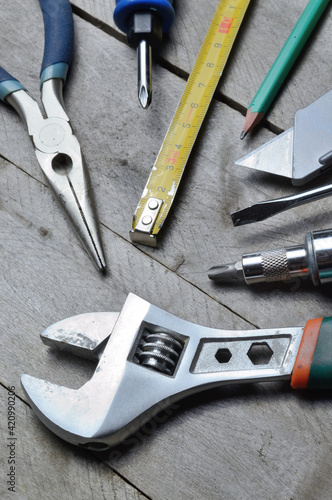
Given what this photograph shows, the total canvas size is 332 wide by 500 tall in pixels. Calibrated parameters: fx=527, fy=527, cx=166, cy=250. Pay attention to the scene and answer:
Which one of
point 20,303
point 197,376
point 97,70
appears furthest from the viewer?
point 97,70

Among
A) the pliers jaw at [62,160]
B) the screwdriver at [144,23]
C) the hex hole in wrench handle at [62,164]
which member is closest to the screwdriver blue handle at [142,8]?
the screwdriver at [144,23]

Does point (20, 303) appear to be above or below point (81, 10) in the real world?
below

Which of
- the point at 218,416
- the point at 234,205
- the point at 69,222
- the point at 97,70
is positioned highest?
the point at 97,70

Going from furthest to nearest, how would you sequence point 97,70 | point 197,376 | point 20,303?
point 97,70 → point 20,303 → point 197,376

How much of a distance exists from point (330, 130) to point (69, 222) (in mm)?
438

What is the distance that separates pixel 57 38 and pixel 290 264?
0.58 m

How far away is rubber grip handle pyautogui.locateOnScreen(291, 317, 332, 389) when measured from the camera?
672 mm

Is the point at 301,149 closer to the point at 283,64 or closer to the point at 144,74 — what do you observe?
the point at 283,64

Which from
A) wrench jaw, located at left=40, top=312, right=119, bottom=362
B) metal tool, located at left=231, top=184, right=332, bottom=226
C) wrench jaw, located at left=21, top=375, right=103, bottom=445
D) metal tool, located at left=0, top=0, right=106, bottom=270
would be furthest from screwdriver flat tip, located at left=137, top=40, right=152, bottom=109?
wrench jaw, located at left=21, top=375, right=103, bottom=445

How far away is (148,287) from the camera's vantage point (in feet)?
2.67

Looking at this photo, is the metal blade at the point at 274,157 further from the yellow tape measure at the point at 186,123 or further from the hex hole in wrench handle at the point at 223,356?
the hex hole in wrench handle at the point at 223,356

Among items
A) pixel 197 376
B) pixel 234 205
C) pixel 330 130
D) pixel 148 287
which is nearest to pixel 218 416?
pixel 197 376

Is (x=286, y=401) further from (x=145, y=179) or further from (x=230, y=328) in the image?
(x=145, y=179)

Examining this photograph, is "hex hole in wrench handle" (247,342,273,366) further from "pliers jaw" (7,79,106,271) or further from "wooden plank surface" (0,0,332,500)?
"pliers jaw" (7,79,106,271)
